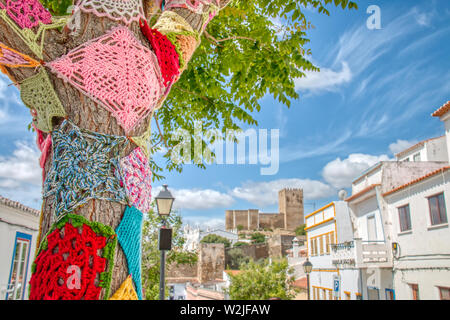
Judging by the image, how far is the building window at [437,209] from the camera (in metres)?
11.8

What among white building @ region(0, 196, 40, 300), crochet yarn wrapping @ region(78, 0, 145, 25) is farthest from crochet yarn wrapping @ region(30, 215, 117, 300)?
white building @ region(0, 196, 40, 300)

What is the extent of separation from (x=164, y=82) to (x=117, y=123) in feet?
1.44

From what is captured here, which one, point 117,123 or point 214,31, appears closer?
point 117,123

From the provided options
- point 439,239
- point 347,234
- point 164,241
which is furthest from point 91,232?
point 347,234

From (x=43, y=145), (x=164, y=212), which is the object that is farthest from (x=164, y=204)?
(x=43, y=145)

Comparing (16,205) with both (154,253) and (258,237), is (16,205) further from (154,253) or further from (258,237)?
(258,237)

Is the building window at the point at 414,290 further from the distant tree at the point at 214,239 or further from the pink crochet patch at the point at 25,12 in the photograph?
the distant tree at the point at 214,239

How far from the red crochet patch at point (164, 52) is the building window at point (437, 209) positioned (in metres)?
12.1

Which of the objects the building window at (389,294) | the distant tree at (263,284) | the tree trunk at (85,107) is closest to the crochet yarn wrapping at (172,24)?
the tree trunk at (85,107)

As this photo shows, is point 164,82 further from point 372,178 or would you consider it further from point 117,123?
point 372,178

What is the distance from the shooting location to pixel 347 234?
1942 cm

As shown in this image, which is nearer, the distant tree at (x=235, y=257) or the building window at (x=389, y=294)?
the building window at (x=389, y=294)

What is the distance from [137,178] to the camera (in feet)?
6.75

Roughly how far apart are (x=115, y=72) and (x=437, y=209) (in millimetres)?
12850
